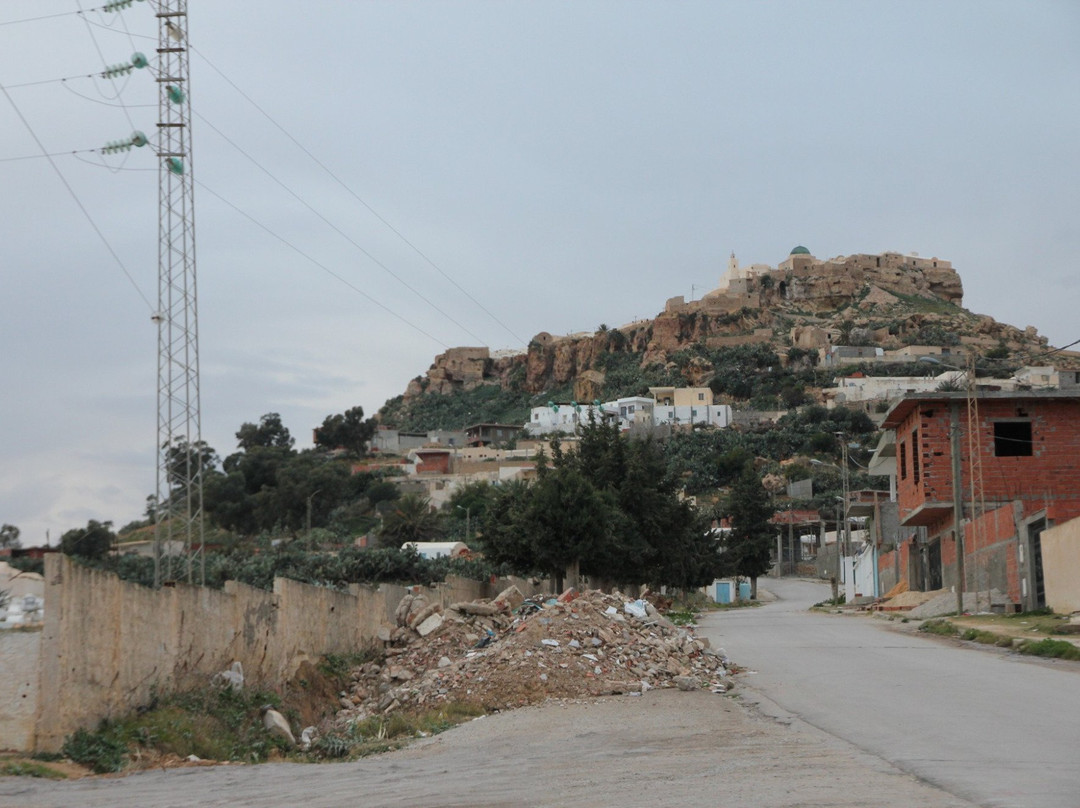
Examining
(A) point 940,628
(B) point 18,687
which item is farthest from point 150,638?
(A) point 940,628

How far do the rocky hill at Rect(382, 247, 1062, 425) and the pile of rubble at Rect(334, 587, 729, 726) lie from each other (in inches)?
5721

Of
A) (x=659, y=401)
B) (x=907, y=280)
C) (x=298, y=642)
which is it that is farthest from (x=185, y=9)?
(x=907, y=280)

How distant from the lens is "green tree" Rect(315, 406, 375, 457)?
164m

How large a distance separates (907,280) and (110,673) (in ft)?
649

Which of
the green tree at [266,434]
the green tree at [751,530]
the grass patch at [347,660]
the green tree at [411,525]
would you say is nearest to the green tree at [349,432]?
the green tree at [266,434]

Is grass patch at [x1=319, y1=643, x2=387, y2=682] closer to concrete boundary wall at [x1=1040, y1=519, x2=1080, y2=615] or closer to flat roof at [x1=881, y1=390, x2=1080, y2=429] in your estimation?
concrete boundary wall at [x1=1040, y1=519, x2=1080, y2=615]

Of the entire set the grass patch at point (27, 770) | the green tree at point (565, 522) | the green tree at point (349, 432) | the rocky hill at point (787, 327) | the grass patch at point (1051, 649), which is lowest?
the grass patch at point (1051, 649)

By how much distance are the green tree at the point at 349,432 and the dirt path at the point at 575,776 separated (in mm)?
152456

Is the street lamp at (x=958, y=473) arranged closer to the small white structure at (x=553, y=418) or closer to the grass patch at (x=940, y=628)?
the grass patch at (x=940, y=628)

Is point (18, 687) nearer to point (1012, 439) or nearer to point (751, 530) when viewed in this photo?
point (1012, 439)

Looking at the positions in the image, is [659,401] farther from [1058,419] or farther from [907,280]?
[1058,419]

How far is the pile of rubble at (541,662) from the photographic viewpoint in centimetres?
1623

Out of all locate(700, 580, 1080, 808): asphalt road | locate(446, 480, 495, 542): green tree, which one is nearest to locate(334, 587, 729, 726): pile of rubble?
locate(700, 580, 1080, 808): asphalt road

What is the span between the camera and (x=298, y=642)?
63.1ft
